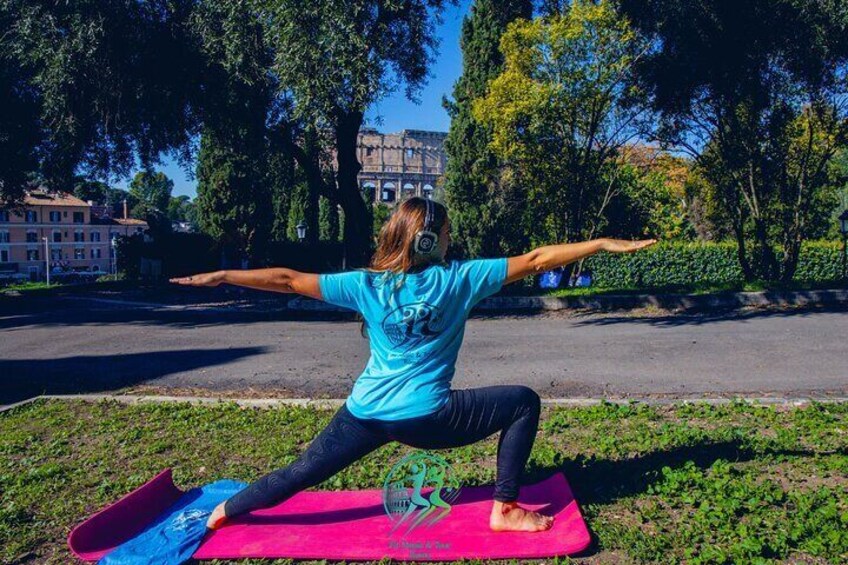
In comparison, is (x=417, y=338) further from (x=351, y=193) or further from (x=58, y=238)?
(x=58, y=238)

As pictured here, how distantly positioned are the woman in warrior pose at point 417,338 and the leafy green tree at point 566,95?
524 inches

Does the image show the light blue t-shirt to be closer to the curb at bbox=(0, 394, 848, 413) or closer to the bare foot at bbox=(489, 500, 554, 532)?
the bare foot at bbox=(489, 500, 554, 532)

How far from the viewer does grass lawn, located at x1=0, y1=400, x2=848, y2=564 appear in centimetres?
372

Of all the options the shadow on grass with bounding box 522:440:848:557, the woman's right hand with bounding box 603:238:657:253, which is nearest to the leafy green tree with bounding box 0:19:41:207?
the shadow on grass with bounding box 522:440:848:557

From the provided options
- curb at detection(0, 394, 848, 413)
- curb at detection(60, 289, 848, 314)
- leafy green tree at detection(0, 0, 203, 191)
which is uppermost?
leafy green tree at detection(0, 0, 203, 191)

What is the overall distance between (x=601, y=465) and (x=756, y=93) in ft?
50.3

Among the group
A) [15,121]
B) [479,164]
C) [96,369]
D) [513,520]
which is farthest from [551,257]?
[479,164]

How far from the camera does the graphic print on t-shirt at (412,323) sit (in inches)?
139

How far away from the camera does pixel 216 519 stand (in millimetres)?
3959

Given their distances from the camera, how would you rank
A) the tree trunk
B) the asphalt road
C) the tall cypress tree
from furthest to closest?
1. the tall cypress tree
2. the tree trunk
3. the asphalt road

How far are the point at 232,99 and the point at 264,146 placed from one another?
202 centimetres

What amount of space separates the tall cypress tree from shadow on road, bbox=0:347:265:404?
1515cm

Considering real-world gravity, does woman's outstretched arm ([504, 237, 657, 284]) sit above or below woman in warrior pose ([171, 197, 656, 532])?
above

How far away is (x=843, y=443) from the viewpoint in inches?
207
